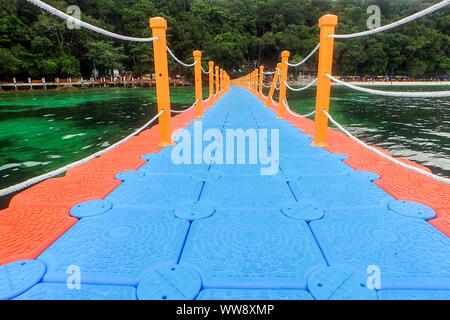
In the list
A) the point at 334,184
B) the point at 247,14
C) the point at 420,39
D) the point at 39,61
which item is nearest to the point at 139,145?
the point at 334,184

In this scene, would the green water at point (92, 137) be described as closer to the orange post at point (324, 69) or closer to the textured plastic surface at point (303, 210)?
the orange post at point (324, 69)

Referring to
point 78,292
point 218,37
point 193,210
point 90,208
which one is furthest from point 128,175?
point 218,37

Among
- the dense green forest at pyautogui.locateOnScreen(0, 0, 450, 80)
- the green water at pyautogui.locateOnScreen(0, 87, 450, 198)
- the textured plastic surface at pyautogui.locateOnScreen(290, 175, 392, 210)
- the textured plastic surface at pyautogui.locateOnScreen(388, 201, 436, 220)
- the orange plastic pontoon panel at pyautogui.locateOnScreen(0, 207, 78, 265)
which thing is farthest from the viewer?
the dense green forest at pyautogui.locateOnScreen(0, 0, 450, 80)

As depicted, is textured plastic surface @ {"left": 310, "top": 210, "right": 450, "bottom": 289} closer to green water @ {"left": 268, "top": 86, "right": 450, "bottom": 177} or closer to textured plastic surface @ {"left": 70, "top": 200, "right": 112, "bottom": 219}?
textured plastic surface @ {"left": 70, "top": 200, "right": 112, "bottom": 219}

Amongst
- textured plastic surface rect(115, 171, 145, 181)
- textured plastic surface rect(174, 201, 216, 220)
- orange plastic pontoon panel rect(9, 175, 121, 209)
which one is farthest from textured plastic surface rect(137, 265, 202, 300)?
textured plastic surface rect(115, 171, 145, 181)

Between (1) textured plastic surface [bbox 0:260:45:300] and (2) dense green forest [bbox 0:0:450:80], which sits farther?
(2) dense green forest [bbox 0:0:450:80]

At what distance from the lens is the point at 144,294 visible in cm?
110

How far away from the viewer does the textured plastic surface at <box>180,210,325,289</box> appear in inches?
47.4

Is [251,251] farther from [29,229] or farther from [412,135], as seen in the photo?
[412,135]

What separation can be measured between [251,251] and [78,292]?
2.67 feet

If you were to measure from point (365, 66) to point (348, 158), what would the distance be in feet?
257

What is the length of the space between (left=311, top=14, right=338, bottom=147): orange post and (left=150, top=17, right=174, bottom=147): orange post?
1949mm

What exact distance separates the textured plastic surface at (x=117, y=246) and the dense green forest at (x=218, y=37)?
3566cm
